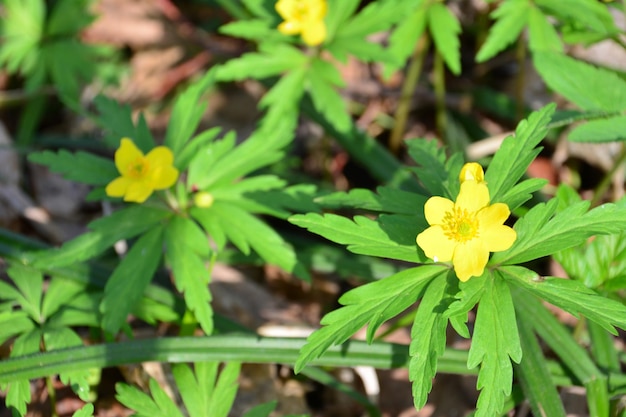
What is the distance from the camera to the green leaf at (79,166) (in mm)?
2340

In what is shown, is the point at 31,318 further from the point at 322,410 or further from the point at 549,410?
the point at 549,410

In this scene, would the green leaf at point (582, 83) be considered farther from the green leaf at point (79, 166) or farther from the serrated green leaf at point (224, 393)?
the green leaf at point (79, 166)

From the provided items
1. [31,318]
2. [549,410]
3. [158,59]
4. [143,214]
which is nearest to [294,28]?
[143,214]

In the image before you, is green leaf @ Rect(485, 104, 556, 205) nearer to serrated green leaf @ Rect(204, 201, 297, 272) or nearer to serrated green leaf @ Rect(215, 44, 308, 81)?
serrated green leaf @ Rect(204, 201, 297, 272)

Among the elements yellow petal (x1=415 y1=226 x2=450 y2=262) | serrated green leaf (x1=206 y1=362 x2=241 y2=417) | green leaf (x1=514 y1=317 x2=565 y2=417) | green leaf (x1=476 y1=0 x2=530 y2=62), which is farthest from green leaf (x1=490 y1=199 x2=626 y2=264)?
green leaf (x1=476 y1=0 x2=530 y2=62)

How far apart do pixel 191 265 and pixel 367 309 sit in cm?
75

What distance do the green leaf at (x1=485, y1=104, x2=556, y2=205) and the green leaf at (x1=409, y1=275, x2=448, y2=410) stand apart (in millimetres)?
301

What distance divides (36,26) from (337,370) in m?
2.59

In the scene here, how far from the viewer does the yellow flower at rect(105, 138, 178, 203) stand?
2.21 meters

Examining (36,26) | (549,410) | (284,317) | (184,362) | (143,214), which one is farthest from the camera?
(36,26)

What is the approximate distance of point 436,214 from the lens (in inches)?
65.6

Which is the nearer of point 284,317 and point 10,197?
point 284,317

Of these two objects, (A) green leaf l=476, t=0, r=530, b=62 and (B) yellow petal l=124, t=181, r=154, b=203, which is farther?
(A) green leaf l=476, t=0, r=530, b=62

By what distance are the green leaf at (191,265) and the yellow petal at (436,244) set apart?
2.66ft
